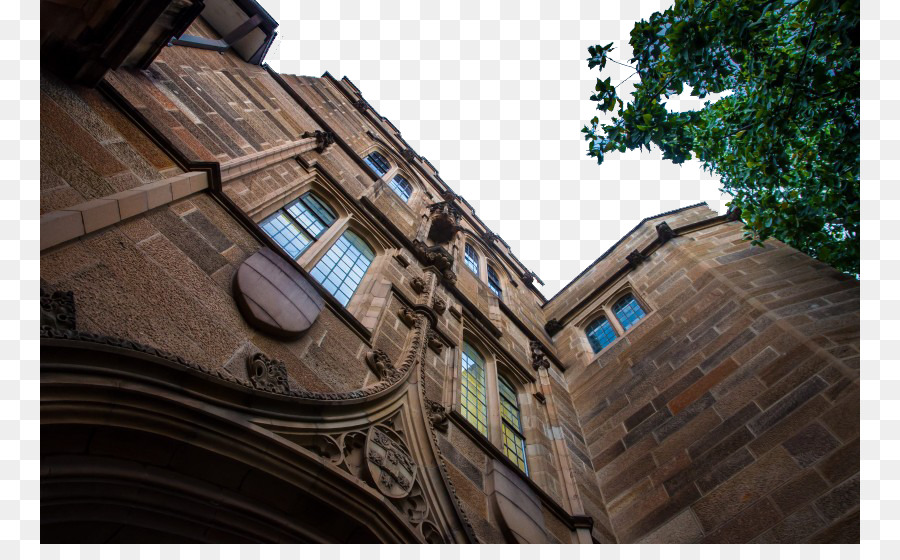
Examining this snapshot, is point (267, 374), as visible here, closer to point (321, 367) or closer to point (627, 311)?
→ point (321, 367)

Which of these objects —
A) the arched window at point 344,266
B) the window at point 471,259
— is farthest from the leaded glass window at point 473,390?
the window at point 471,259

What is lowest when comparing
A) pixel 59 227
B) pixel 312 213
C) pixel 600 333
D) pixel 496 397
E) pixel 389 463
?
pixel 389 463

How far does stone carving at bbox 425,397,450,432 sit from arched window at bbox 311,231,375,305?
2.16m

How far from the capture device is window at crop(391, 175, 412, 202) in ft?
58.2

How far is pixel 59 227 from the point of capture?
362cm

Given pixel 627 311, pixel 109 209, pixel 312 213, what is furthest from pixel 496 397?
pixel 109 209

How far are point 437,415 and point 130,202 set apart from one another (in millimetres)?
4102

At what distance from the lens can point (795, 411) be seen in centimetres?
648

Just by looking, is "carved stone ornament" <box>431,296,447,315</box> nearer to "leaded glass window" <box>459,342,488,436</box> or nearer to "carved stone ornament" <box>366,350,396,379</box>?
"leaded glass window" <box>459,342,488,436</box>

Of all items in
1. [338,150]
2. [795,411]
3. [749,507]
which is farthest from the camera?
[338,150]

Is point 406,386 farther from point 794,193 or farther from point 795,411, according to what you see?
point 794,193

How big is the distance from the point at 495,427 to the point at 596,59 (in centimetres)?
590

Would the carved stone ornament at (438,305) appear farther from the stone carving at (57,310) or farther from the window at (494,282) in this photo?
the window at (494,282)

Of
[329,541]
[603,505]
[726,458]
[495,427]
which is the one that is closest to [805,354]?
[726,458]
